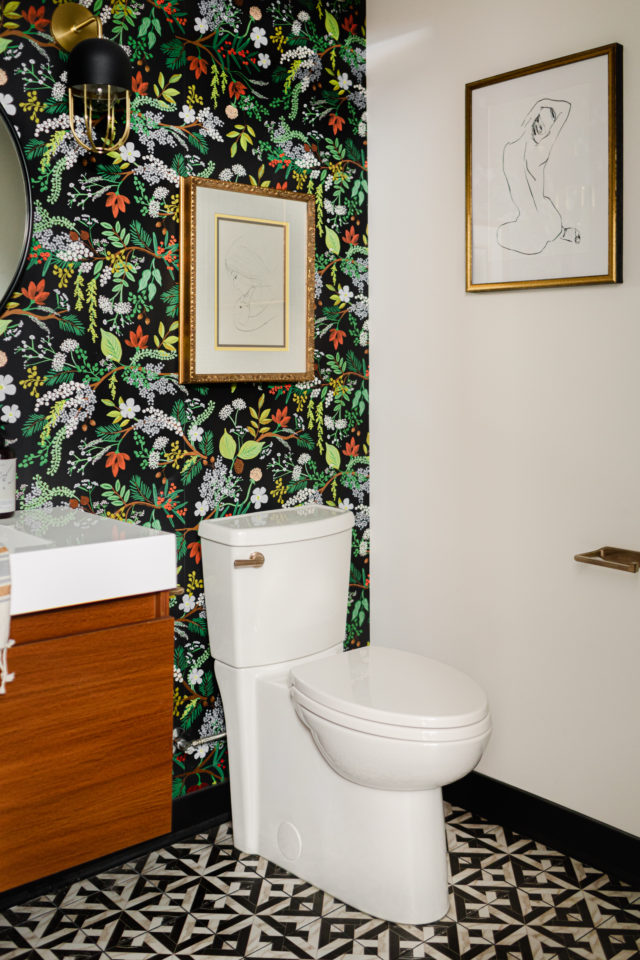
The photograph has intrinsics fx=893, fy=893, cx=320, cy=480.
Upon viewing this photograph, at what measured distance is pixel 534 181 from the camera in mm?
2148

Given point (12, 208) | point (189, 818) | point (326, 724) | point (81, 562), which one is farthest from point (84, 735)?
point (12, 208)

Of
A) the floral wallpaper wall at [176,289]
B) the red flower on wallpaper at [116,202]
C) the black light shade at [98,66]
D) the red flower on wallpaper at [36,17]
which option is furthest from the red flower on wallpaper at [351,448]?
the red flower on wallpaper at [36,17]

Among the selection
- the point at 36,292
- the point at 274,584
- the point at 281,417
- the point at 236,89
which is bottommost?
the point at 274,584

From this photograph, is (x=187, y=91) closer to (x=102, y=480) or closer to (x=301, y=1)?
(x=301, y=1)

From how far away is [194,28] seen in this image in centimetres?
218

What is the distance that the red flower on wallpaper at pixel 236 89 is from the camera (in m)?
2.27

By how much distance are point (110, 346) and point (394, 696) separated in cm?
103

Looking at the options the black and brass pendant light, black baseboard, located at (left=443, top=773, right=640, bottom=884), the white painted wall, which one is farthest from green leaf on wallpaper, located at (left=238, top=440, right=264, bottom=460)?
black baseboard, located at (left=443, top=773, right=640, bottom=884)

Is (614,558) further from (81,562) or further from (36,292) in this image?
(36,292)

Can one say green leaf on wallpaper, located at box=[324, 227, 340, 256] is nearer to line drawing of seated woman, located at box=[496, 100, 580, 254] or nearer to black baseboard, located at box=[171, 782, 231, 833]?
line drawing of seated woman, located at box=[496, 100, 580, 254]

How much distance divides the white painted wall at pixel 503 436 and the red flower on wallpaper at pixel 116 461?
0.82 m

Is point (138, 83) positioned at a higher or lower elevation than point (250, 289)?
higher

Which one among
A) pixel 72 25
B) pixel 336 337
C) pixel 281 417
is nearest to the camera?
pixel 72 25

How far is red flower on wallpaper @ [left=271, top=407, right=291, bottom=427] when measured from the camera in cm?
245
